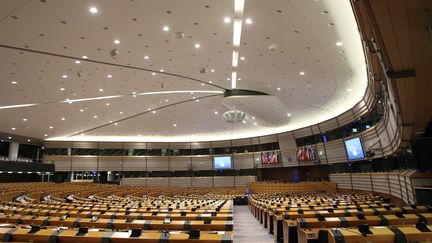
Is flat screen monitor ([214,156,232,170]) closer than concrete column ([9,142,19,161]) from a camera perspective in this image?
No

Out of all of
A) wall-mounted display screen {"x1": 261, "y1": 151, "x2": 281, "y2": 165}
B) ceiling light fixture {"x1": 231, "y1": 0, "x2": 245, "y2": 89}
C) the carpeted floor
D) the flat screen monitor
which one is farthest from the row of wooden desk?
the flat screen monitor

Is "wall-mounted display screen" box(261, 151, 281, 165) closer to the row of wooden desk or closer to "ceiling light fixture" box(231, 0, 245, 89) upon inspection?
"ceiling light fixture" box(231, 0, 245, 89)

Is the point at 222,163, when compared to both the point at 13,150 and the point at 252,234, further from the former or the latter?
the point at 13,150

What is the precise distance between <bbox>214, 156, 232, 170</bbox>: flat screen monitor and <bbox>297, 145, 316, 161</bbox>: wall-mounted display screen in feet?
27.9

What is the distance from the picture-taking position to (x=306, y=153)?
22672 millimetres

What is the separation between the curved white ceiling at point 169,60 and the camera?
7.34 metres

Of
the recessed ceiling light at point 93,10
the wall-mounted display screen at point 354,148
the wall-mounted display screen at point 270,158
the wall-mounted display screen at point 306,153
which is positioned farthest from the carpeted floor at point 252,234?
the wall-mounted display screen at point 270,158

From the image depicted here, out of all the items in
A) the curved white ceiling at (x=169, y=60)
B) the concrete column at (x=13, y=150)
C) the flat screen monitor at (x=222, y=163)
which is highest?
the curved white ceiling at (x=169, y=60)

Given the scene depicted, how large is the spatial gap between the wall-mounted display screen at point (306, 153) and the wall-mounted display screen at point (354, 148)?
4136 millimetres

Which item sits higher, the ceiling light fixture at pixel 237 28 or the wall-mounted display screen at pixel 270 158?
the ceiling light fixture at pixel 237 28

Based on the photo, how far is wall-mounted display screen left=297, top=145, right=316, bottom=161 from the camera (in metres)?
22.1

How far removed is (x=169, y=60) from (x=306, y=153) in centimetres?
1664

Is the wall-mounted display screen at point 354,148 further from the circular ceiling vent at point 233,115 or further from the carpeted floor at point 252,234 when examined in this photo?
the carpeted floor at point 252,234

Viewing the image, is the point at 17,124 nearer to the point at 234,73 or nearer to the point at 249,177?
the point at 234,73
